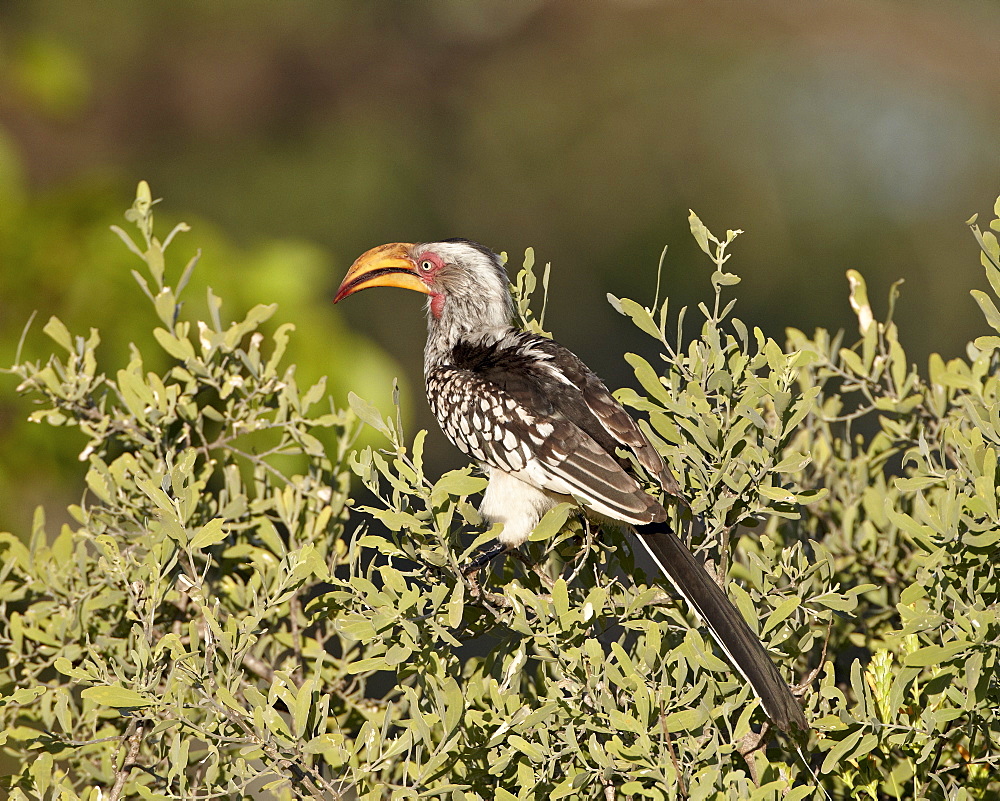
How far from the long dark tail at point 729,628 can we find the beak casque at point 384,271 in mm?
934

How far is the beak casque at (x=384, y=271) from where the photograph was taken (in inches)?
81.3

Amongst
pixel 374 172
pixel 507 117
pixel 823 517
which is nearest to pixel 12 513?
pixel 823 517

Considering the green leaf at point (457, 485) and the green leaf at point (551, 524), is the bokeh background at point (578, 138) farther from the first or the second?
the green leaf at point (457, 485)

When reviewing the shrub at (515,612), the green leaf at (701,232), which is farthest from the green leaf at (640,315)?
Result: the green leaf at (701,232)

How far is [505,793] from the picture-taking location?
110 cm

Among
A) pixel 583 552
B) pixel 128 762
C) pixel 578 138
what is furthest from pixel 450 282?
pixel 578 138

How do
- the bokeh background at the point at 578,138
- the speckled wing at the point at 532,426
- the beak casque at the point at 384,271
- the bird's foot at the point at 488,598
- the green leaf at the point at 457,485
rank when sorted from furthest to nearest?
the bokeh background at the point at 578,138
the beak casque at the point at 384,271
the speckled wing at the point at 532,426
the bird's foot at the point at 488,598
the green leaf at the point at 457,485

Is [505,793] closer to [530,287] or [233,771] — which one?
[233,771]

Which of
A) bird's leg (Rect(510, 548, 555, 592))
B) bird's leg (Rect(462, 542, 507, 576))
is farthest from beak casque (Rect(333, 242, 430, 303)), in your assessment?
bird's leg (Rect(510, 548, 555, 592))

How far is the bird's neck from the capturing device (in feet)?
6.96

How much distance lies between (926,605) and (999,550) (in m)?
0.20

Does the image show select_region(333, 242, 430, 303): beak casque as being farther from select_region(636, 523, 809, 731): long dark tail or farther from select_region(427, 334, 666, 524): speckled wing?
select_region(636, 523, 809, 731): long dark tail

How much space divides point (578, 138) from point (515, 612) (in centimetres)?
512

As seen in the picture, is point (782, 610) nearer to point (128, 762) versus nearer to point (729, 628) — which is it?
point (729, 628)
